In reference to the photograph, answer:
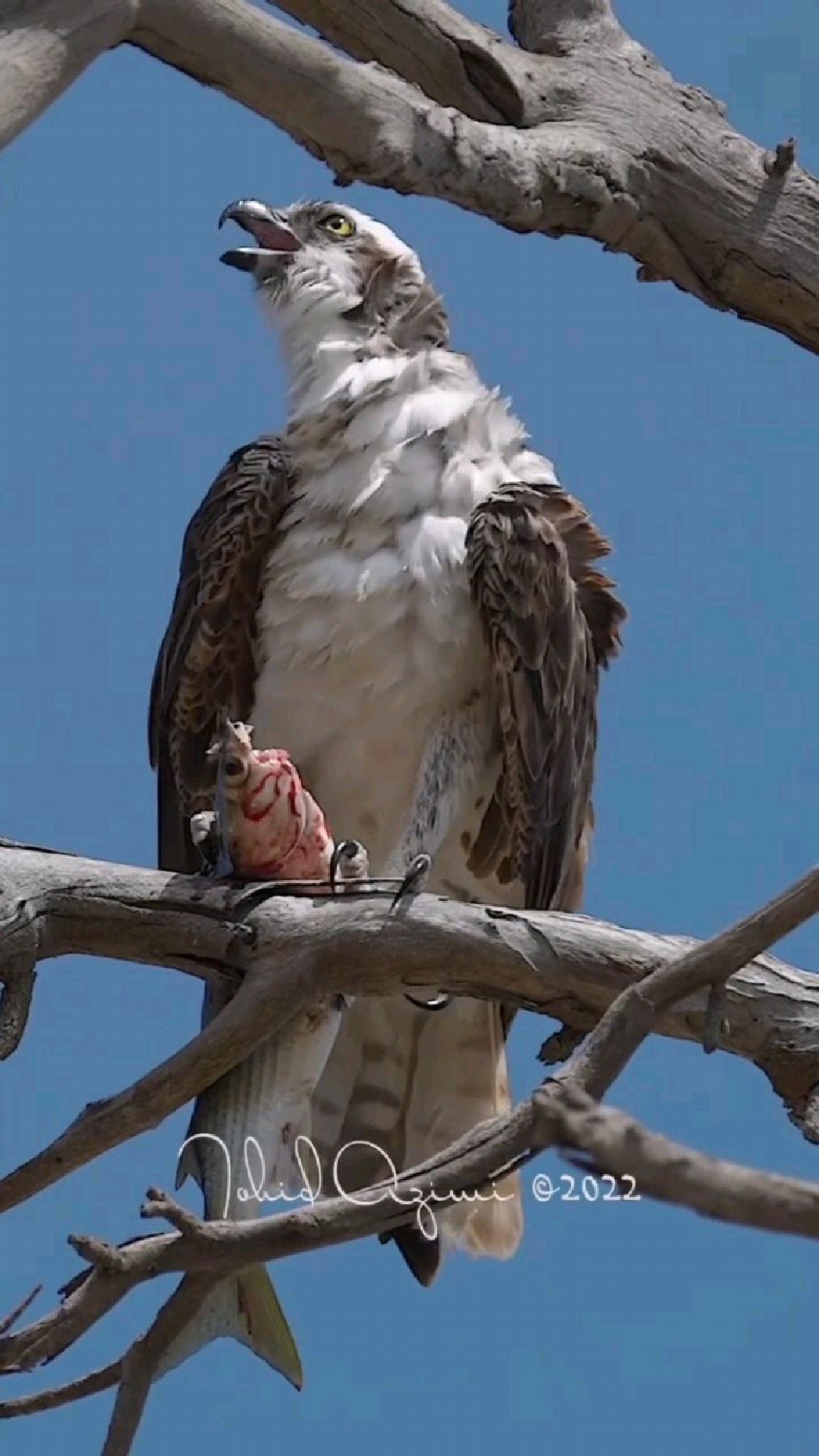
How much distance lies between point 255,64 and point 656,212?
4.36ft

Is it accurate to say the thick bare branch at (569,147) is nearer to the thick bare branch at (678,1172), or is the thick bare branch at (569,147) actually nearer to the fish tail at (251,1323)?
the fish tail at (251,1323)

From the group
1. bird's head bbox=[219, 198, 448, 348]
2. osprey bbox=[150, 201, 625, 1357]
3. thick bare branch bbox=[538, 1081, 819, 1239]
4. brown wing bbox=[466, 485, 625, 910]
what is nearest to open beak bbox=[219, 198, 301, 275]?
bird's head bbox=[219, 198, 448, 348]

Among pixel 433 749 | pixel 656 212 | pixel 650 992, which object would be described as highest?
pixel 656 212

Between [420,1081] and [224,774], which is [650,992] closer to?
[224,774]

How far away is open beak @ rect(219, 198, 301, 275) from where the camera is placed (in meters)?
7.25

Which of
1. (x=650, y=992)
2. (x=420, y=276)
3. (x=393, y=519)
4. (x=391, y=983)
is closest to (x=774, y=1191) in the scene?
(x=650, y=992)

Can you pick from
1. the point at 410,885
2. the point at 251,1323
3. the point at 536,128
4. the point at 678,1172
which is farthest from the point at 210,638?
the point at 678,1172

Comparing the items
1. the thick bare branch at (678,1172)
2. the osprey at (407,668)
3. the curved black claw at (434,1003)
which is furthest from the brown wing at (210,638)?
the thick bare branch at (678,1172)

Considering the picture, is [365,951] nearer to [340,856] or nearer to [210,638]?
[340,856]

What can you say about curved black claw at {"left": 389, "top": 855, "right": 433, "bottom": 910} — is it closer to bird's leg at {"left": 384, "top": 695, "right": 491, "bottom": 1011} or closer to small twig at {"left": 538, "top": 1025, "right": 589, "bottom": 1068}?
small twig at {"left": 538, "top": 1025, "right": 589, "bottom": 1068}

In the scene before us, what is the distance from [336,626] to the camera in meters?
6.43

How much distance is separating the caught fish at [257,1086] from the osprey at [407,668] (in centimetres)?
77
